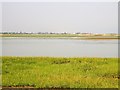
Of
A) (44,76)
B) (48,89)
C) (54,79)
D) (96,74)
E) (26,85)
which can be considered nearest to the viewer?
(48,89)

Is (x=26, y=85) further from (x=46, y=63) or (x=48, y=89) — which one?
(x=46, y=63)

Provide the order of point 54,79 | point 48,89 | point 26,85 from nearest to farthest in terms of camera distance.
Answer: point 48,89, point 26,85, point 54,79

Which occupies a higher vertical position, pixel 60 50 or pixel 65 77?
pixel 65 77

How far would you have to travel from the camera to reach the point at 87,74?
1471 cm

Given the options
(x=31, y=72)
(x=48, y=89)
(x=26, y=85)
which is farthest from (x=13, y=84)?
(x=31, y=72)

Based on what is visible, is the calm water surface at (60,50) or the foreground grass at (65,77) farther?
the calm water surface at (60,50)

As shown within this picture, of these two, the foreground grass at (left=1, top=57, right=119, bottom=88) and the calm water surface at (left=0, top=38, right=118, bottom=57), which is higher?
the foreground grass at (left=1, top=57, right=119, bottom=88)

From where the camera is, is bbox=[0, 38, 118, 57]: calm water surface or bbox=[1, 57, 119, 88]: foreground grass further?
bbox=[0, 38, 118, 57]: calm water surface

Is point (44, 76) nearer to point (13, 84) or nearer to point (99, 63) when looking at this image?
point (13, 84)

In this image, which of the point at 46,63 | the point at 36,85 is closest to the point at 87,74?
the point at 36,85

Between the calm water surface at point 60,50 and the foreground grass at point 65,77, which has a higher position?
the foreground grass at point 65,77

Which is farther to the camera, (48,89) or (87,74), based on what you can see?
(87,74)

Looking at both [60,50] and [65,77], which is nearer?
[65,77]

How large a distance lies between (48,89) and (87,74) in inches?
151
